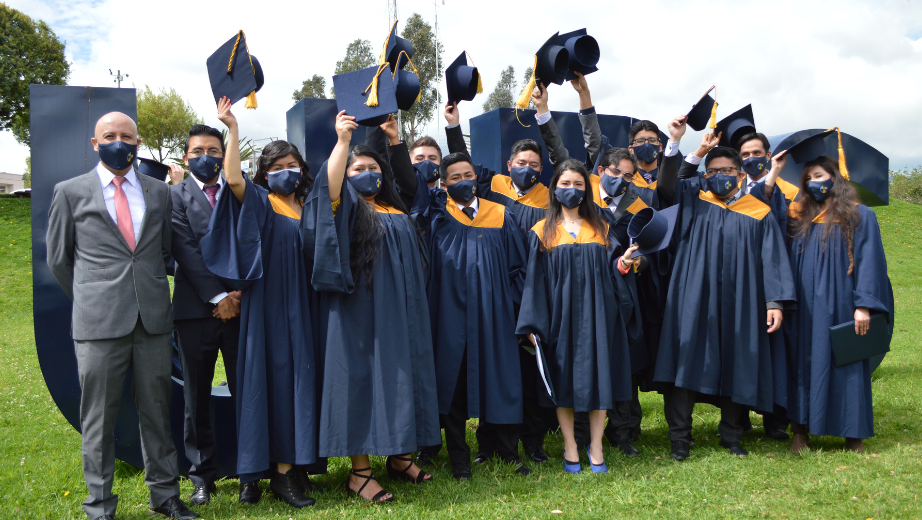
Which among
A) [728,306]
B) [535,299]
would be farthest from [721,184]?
[535,299]

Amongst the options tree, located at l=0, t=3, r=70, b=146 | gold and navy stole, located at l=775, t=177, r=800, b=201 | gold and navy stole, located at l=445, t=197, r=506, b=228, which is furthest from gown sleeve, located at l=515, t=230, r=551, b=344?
tree, located at l=0, t=3, r=70, b=146

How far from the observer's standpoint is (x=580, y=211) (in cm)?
476

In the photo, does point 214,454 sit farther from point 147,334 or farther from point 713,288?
point 713,288

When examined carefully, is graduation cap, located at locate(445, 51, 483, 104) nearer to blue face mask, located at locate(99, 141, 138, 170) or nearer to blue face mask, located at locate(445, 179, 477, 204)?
blue face mask, located at locate(445, 179, 477, 204)

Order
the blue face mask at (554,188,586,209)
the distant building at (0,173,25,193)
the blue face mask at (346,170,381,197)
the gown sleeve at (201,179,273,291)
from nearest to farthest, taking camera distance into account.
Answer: the gown sleeve at (201,179,273,291) → the blue face mask at (346,170,381,197) → the blue face mask at (554,188,586,209) → the distant building at (0,173,25,193)

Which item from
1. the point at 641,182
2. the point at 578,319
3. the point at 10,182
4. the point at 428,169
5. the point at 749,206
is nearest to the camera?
the point at 578,319

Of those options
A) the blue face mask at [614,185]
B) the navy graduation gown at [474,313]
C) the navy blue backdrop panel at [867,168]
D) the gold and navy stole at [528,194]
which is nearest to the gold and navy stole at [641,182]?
the blue face mask at [614,185]

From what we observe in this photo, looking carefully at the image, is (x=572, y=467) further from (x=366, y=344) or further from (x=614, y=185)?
(x=614, y=185)

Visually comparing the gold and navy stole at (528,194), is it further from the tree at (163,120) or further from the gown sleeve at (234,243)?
Answer: the tree at (163,120)

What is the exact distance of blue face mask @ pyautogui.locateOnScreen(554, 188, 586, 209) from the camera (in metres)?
4.58

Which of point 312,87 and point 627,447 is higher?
point 312,87

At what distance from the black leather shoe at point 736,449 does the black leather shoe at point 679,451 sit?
1.21ft

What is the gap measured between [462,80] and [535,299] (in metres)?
1.85

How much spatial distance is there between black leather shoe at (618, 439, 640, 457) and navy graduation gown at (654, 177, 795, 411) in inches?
24.5
